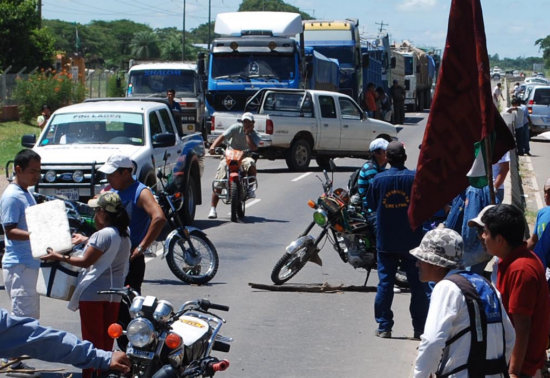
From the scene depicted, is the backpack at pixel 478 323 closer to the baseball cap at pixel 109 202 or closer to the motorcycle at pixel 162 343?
the motorcycle at pixel 162 343

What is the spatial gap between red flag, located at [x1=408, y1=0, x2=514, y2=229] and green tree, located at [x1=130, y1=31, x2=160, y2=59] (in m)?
121

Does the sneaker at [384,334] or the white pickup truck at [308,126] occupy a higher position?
the white pickup truck at [308,126]

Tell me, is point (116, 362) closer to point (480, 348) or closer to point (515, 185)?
point (480, 348)

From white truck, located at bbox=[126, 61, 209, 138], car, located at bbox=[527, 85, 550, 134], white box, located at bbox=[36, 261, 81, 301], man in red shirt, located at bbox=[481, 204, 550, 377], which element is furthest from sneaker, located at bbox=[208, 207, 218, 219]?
car, located at bbox=[527, 85, 550, 134]

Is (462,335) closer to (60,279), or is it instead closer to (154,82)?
(60,279)

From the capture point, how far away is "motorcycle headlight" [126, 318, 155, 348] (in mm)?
5738

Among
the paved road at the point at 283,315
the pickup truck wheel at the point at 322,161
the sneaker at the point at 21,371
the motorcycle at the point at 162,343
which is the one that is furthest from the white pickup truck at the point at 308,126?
the motorcycle at the point at 162,343

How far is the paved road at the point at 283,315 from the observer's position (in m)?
8.84

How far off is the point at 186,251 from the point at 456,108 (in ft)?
22.0

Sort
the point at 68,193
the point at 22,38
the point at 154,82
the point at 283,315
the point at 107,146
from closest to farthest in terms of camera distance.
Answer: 1. the point at 283,315
2. the point at 68,193
3. the point at 107,146
4. the point at 154,82
5. the point at 22,38

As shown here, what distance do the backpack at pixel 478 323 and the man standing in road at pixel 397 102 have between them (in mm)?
43338

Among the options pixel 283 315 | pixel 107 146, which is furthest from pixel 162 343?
pixel 107 146

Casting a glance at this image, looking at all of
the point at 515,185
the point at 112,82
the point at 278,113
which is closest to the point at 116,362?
the point at 515,185

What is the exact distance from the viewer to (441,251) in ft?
17.6
